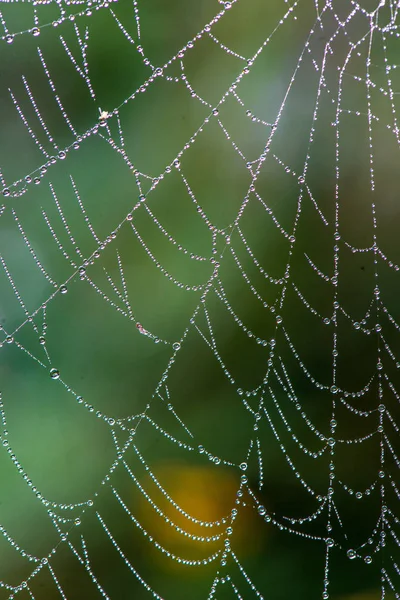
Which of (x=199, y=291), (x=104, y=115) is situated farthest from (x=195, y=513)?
(x=104, y=115)

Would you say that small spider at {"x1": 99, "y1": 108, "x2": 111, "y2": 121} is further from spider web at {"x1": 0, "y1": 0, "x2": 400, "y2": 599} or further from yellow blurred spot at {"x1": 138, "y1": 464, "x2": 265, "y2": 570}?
yellow blurred spot at {"x1": 138, "y1": 464, "x2": 265, "y2": 570}

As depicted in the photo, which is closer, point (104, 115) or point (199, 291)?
point (104, 115)

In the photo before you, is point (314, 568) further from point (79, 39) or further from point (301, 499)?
point (79, 39)

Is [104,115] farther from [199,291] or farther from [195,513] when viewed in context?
[195,513]

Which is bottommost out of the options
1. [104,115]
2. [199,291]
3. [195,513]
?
[195,513]

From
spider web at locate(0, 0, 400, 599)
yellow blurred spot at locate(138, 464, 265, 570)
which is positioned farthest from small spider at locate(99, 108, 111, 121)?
yellow blurred spot at locate(138, 464, 265, 570)

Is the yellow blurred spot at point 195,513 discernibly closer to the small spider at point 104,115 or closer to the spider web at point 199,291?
the spider web at point 199,291

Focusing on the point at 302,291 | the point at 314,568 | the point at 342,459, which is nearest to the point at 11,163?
the point at 302,291

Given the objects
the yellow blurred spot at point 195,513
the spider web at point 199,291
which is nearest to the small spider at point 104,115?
the spider web at point 199,291

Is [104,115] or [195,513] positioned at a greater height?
[104,115]
